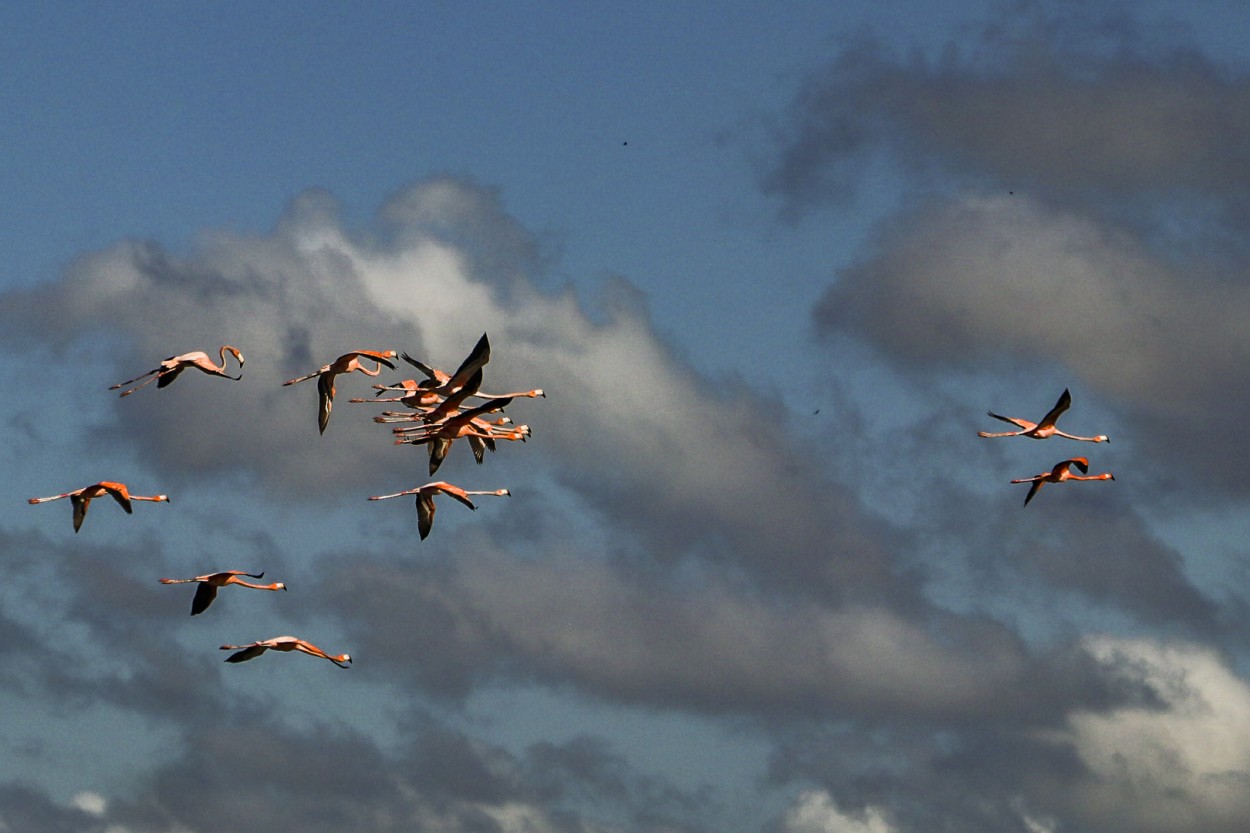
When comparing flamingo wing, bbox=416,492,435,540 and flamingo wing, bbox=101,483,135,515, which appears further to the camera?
flamingo wing, bbox=416,492,435,540

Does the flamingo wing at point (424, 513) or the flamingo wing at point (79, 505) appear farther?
the flamingo wing at point (424, 513)

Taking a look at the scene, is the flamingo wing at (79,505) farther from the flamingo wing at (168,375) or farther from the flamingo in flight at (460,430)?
the flamingo in flight at (460,430)

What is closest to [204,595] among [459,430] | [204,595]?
[204,595]

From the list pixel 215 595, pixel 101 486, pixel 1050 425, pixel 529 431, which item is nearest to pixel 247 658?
pixel 215 595

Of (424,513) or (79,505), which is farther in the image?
(424,513)

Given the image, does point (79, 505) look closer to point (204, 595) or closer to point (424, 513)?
point (204, 595)

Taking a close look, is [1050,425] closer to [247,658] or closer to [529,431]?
[529,431]

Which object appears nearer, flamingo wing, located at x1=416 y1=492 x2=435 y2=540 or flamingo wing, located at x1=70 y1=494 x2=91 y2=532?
flamingo wing, located at x1=70 y1=494 x2=91 y2=532

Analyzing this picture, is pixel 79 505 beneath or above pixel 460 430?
beneath

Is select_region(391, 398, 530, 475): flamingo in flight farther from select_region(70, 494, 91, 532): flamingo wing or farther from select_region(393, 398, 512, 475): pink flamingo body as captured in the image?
select_region(70, 494, 91, 532): flamingo wing

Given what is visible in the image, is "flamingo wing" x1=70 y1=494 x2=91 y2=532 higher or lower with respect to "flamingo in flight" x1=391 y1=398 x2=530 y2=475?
lower

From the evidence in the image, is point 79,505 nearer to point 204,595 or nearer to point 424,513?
point 204,595

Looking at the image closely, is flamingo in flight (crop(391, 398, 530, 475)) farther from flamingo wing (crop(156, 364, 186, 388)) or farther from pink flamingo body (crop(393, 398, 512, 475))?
flamingo wing (crop(156, 364, 186, 388))

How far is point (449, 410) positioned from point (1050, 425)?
20814 millimetres
